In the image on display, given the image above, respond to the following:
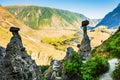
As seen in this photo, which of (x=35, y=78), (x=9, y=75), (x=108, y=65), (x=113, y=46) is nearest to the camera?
(x=9, y=75)

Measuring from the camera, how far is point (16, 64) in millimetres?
27797

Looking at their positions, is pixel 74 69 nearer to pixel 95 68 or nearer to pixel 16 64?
pixel 95 68

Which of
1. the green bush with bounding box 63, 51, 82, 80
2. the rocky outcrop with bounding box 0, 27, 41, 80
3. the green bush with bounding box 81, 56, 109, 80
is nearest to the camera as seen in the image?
the rocky outcrop with bounding box 0, 27, 41, 80

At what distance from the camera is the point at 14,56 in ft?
93.4

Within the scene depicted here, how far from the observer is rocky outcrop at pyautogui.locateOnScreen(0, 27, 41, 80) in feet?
89.1

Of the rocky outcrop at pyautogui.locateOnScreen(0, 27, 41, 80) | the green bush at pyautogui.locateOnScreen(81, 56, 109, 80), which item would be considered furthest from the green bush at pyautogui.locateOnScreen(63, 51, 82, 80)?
the rocky outcrop at pyautogui.locateOnScreen(0, 27, 41, 80)

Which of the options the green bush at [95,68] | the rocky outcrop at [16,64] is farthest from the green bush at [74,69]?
the rocky outcrop at [16,64]

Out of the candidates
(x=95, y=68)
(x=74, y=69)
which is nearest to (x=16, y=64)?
(x=74, y=69)

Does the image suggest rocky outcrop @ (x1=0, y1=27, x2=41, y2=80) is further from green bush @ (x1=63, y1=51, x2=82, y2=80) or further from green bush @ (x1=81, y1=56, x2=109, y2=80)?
green bush @ (x1=81, y1=56, x2=109, y2=80)

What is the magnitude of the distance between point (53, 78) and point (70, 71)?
975 centimetres

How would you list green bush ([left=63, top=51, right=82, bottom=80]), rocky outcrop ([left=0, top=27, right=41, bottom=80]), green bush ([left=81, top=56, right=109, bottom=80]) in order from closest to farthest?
rocky outcrop ([left=0, top=27, right=41, bottom=80]), green bush ([left=81, top=56, right=109, bottom=80]), green bush ([left=63, top=51, right=82, bottom=80])

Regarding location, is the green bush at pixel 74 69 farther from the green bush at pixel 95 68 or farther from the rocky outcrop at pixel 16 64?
the rocky outcrop at pixel 16 64

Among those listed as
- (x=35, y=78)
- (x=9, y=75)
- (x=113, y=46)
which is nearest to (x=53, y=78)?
(x=113, y=46)

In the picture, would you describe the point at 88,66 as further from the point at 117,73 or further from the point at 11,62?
the point at 11,62
